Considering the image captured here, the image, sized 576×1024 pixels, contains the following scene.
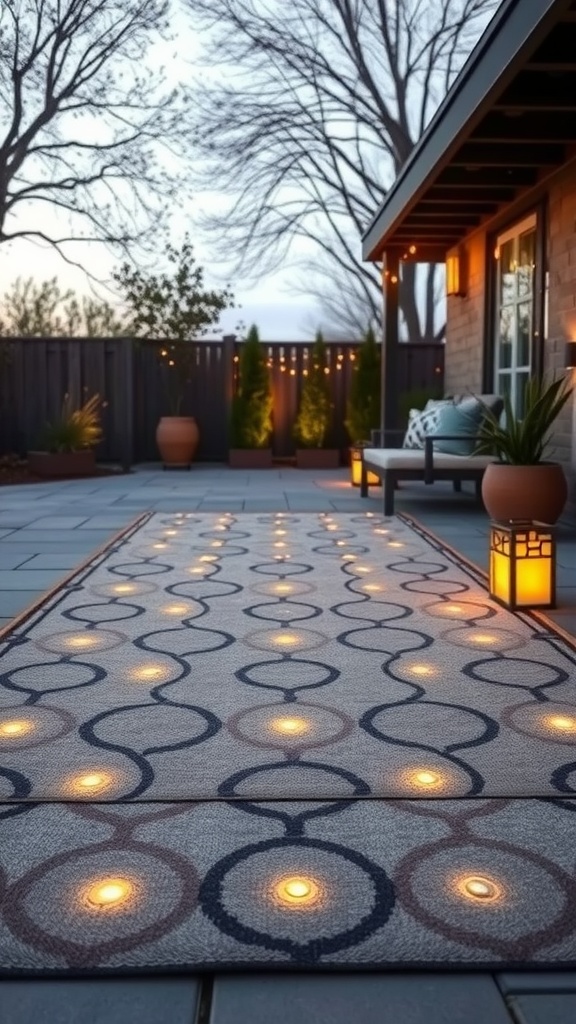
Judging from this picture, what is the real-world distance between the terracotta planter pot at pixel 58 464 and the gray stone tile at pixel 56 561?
15.2 ft

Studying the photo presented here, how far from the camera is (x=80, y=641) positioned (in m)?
2.77

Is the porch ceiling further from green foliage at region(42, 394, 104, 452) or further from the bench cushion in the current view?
green foliage at region(42, 394, 104, 452)

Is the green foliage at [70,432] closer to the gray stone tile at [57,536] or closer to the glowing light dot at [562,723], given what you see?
the gray stone tile at [57,536]

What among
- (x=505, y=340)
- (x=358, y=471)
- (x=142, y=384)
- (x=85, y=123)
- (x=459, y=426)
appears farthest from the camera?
(x=85, y=123)

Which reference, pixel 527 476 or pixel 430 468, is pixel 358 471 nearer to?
pixel 430 468

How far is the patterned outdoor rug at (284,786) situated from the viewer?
1240 millimetres

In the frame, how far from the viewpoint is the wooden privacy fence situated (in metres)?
10.0

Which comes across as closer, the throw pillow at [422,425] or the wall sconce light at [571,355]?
the wall sconce light at [571,355]

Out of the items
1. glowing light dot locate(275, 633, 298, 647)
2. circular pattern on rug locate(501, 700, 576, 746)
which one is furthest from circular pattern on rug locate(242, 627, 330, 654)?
circular pattern on rug locate(501, 700, 576, 746)

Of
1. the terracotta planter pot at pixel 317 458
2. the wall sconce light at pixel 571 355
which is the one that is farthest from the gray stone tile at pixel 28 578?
the terracotta planter pot at pixel 317 458

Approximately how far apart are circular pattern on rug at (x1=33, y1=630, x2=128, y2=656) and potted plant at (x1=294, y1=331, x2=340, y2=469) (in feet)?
24.5

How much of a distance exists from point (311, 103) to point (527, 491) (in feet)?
36.3

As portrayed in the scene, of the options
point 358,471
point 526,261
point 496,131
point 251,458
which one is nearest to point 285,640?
point 496,131

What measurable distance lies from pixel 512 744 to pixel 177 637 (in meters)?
1.22
